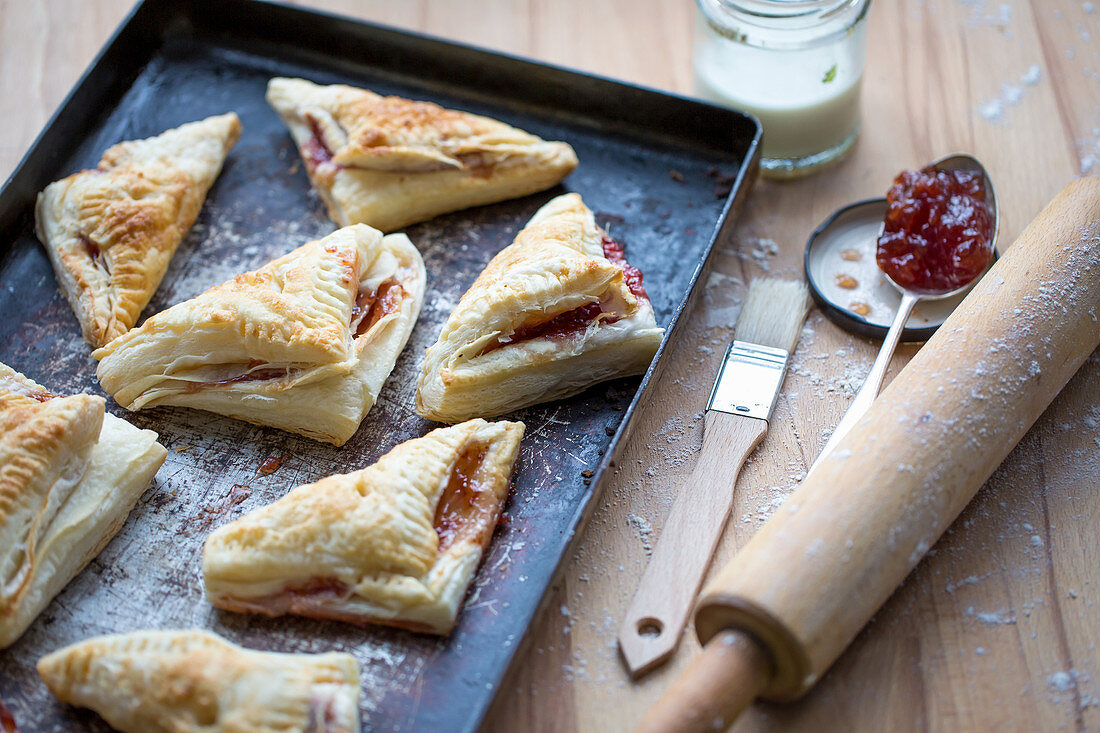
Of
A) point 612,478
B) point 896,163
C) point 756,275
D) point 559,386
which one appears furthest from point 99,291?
point 896,163

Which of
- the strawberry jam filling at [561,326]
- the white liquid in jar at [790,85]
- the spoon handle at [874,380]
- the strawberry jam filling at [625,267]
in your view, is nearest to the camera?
the spoon handle at [874,380]

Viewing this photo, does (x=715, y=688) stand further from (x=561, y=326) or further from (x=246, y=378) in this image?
(x=246, y=378)

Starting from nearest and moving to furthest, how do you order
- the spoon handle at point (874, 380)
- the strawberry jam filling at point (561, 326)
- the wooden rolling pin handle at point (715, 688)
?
1. the wooden rolling pin handle at point (715, 688)
2. the spoon handle at point (874, 380)
3. the strawberry jam filling at point (561, 326)

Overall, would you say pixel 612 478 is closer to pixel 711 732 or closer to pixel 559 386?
pixel 559 386

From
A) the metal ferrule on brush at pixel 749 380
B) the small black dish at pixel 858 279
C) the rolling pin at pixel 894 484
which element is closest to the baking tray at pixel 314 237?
the metal ferrule on brush at pixel 749 380

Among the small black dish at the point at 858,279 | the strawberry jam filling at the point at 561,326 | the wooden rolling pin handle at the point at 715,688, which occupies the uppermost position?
the strawberry jam filling at the point at 561,326

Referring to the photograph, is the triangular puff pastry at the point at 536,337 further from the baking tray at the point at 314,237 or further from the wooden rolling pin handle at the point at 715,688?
the wooden rolling pin handle at the point at 715,688

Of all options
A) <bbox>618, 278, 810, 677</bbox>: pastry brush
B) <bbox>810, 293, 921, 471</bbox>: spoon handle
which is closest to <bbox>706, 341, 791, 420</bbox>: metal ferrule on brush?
<bbox>618, 278, 810, 677</bbox>: pastry brush

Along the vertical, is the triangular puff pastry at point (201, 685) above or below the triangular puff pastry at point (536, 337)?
below
